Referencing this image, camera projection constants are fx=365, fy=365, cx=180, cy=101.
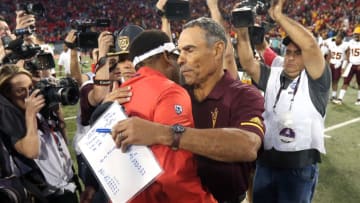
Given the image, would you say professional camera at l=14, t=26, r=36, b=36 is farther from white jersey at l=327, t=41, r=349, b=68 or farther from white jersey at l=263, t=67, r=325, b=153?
white jersey at l=327, t=41, r=349, b=68

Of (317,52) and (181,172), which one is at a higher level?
(317,52)

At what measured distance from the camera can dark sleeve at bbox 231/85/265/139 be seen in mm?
1793

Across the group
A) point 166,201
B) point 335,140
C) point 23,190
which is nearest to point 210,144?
point 166,201

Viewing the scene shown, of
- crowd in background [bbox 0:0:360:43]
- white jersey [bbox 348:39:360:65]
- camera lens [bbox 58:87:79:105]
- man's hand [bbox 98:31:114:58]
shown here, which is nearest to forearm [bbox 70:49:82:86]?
man's hand [bbox 98:31:114:58]

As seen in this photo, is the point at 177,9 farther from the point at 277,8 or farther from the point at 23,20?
the point at 23,20

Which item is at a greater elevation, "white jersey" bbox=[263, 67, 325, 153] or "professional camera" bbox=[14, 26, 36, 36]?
"professional camera" bbox=[14, 26, 36, 36]

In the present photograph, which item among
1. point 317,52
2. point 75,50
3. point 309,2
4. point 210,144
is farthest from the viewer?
point 309,2

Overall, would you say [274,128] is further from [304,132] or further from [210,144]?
[210,144]

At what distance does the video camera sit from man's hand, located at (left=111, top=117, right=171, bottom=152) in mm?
1135

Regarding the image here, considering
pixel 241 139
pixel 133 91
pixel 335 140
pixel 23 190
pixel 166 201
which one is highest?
pixel 133 91

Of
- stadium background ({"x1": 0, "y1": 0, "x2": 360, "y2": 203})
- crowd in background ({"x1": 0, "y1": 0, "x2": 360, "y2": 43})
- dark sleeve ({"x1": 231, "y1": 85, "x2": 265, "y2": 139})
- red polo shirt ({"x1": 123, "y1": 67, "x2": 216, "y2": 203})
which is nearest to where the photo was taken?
red polo shirt ({"x1": 123, "y1": 67, "x2": 216, "y2": 203})

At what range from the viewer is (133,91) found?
68.6 inches

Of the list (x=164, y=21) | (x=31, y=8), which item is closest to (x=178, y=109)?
(x=31, y=8)

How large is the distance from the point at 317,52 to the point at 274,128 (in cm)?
72
